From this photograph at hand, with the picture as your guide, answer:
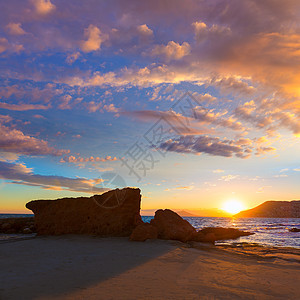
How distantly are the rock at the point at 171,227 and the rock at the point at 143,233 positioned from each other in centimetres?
123

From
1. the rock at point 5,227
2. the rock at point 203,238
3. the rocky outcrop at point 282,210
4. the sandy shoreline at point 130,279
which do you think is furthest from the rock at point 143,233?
the rocky outcrop at point 282,210

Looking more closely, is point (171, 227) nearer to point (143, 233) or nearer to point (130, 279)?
point (143, 233)

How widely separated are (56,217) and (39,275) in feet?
36.0

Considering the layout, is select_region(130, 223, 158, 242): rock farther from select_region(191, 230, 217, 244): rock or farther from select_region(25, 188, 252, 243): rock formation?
select_region(191, 230, 217, 244): rock

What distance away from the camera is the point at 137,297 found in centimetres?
427

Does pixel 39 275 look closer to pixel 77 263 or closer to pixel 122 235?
pixel 77 263

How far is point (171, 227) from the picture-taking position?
49.6 feet

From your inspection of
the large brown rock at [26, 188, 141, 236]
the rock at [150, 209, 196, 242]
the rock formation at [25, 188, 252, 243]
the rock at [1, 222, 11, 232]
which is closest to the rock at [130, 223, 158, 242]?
the rock formation at [25, 188, 252, 243]

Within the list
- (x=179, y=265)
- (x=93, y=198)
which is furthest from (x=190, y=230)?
(x=179, y=265)

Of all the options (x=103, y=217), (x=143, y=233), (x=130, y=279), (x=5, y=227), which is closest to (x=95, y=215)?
(x=103, y=217)

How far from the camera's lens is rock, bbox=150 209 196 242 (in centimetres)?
1470

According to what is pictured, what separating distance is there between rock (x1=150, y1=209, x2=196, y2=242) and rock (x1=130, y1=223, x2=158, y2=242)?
4.03 feet

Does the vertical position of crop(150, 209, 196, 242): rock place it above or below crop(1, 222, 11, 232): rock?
above

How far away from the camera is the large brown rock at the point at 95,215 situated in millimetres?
14711
